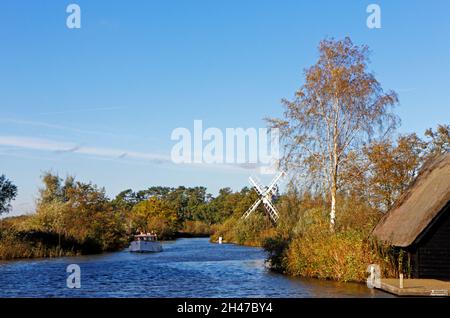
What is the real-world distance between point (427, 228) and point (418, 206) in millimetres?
1931

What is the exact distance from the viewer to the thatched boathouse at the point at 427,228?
838 inches

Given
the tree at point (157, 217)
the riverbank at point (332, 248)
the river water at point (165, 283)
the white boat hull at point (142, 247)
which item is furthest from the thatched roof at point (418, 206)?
the tree at point (157, 217)

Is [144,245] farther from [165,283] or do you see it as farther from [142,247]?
[165,283]

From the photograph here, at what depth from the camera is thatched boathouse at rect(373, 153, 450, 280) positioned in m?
21.3

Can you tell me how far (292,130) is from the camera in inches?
1248

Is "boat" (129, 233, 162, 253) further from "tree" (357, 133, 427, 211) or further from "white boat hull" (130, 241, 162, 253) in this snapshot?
"tree" (357, 133, 427, 211)

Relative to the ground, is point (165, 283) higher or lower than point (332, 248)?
lower

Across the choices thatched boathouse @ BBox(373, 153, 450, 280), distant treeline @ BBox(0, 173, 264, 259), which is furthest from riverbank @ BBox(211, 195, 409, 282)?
distant treeline @ BBox(0, 173, 264, 259)

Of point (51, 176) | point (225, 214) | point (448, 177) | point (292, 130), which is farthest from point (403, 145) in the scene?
point (225, 214)

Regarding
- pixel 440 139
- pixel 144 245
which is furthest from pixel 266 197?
pixel 440 139

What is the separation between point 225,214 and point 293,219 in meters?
67.0

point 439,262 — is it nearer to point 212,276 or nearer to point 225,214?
point 212,276

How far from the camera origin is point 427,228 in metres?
21.2

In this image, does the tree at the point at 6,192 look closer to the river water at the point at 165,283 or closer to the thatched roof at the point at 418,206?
the river water at the point at 165,283
